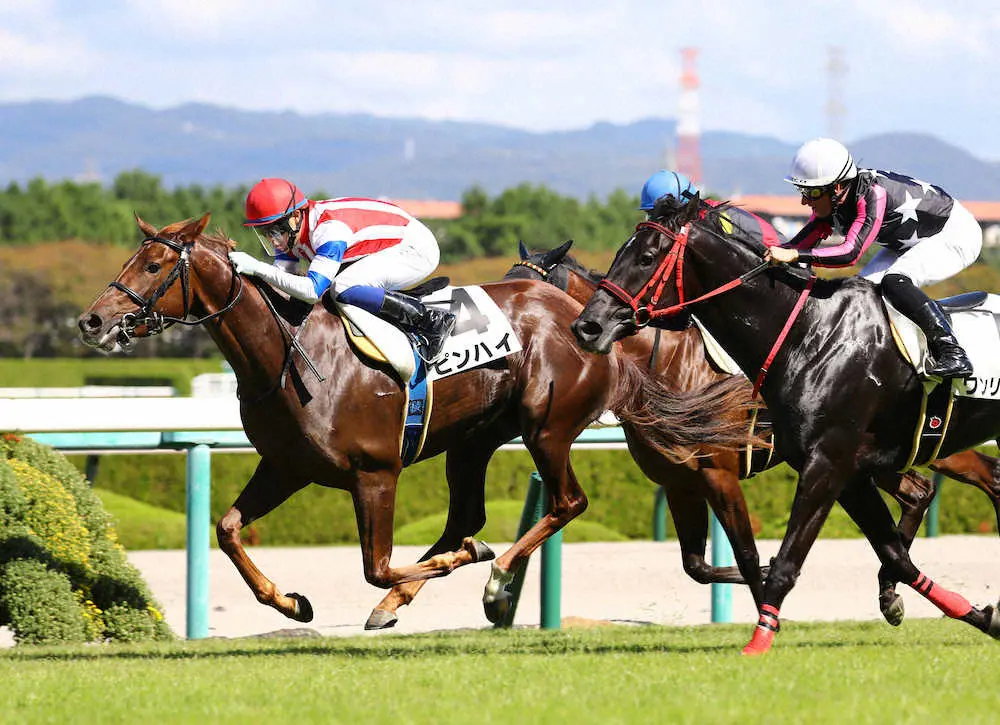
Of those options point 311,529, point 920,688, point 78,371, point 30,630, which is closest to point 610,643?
point 920,688

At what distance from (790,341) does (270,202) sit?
6.59 ft

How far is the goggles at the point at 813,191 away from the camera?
542cm

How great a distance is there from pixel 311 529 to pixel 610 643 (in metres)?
5.07

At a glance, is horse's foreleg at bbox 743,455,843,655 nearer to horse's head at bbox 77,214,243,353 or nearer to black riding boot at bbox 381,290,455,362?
black riding boot at bbox 381,290,455,362

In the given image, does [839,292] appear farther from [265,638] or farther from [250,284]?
[265,638]

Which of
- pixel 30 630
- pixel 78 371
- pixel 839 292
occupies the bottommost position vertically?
pixel 78 371

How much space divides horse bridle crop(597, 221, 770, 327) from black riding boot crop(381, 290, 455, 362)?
3.02 feet

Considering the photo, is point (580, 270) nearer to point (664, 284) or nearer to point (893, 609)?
point (664, 284)

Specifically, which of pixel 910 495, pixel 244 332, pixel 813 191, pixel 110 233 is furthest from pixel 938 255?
pixel 110 233

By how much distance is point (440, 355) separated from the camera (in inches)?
235

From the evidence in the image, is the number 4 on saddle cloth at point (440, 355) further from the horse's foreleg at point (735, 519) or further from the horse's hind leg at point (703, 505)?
the horse's foreleg at point (735, 519)

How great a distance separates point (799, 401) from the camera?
5262 mm

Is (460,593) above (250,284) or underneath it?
underneath

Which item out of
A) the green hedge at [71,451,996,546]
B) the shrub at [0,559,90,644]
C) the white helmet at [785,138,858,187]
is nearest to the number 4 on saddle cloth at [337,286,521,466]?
the white helmet at [785,138,858,187]
